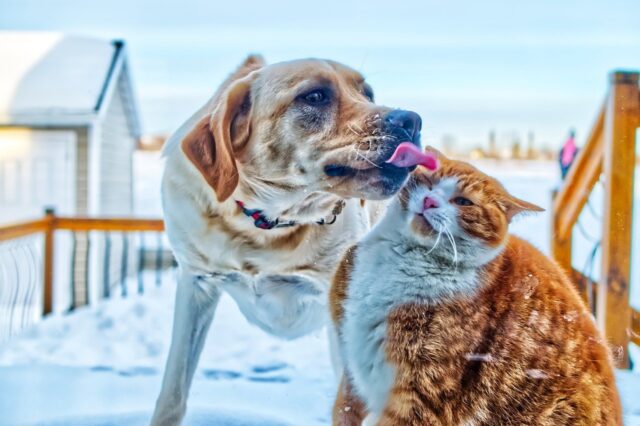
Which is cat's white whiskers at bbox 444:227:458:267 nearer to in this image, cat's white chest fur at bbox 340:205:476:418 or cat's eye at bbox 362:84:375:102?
cat's white chest fur at bbox 340:205:476:418

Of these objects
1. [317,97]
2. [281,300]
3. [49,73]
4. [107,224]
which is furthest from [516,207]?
[107,224]

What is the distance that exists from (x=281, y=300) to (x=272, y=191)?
203 millimetres

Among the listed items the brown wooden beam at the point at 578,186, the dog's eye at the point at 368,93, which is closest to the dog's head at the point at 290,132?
the dog's eye at the point at 368,93

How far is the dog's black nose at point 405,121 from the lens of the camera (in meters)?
0.59

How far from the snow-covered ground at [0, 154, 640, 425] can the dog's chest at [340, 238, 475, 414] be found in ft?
0.60

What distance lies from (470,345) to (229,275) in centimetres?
38

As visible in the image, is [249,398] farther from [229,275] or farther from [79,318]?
[79,318]

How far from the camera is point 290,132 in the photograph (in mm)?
690

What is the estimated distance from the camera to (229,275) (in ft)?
2.72

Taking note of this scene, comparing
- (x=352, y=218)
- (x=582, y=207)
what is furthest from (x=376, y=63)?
(x=582, y=207)

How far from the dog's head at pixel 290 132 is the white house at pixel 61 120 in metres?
0.21

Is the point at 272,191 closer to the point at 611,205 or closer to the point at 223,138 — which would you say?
the point at 223,138

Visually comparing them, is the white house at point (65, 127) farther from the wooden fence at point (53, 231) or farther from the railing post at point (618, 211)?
the railing post at point (618, 211)

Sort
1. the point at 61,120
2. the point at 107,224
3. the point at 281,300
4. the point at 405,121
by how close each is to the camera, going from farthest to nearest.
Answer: the point at 107,224, the point at 61,120, the point at 281,300, the point at 405,121
